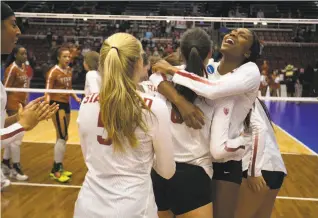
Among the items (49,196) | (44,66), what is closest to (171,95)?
(49,196)

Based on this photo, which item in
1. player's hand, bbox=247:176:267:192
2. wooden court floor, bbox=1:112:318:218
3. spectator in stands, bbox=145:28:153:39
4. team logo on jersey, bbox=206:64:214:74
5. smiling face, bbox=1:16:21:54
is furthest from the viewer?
spectator in stands, bbox=145:28:153:39

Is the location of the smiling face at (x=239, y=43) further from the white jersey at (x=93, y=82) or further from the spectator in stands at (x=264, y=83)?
the spectator in stands at (x=264, y=83)

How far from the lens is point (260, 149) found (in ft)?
7.14

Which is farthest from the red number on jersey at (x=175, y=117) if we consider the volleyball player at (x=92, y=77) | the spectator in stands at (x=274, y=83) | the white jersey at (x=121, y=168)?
the spectator in stands at (x=274, y=83)

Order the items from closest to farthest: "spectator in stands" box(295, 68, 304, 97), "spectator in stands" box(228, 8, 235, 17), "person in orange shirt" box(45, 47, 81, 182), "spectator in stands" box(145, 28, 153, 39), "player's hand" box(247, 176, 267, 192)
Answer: "player's hand" box(247, 176, 267, 192)
"person in orange shirt" box(45, 47, 81, 182)
"spectator in stands" box(145, 28, 153, 39)
"spectator in stands" box(295, 68, 304, 97)
"spectator in stands" box(228, 8, 235, 17)

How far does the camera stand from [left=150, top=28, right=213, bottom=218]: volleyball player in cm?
188

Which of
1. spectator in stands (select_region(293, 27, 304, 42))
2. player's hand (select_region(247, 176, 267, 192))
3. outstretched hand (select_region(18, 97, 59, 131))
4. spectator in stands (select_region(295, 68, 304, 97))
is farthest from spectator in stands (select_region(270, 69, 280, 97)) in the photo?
outstretched hand (select_region(18, 97, 59, 131))

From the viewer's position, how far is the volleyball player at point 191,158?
188cm

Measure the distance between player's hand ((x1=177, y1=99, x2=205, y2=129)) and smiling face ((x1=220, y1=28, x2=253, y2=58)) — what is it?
43 centimetres

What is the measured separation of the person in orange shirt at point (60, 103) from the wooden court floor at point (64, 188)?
0.57 feet

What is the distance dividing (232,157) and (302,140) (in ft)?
21.3

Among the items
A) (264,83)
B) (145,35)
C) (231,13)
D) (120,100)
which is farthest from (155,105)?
(231,13)

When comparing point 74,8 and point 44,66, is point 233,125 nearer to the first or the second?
point 44,66

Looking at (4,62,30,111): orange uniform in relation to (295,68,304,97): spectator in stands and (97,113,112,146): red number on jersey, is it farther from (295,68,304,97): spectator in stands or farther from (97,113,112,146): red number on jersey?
(295,68,304,97): spectator in stands
